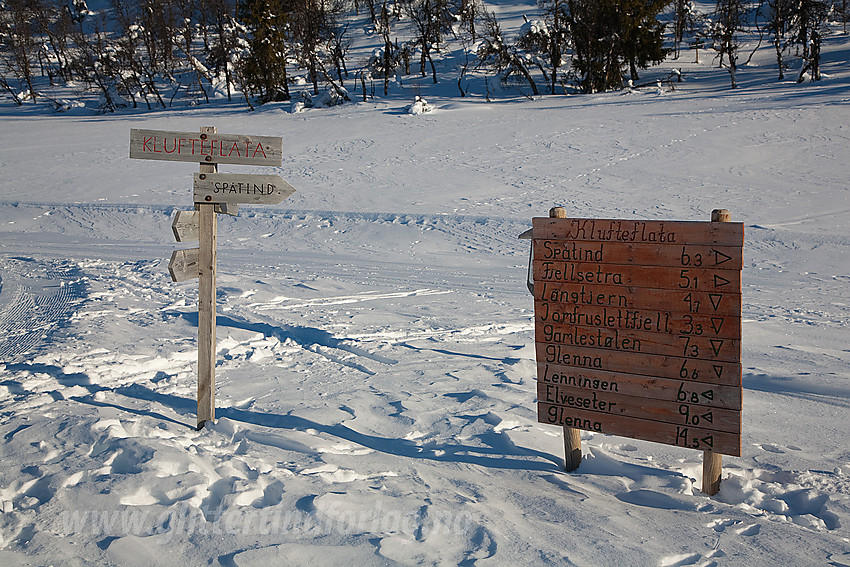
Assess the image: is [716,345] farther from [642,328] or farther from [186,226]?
[186,226]

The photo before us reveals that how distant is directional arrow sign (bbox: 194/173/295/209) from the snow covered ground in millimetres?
1632

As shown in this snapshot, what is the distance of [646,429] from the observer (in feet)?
12.0

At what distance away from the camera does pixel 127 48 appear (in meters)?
35.7

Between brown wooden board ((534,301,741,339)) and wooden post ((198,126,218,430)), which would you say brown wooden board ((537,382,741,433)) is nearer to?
brown wooden board ((534,301,741,339))

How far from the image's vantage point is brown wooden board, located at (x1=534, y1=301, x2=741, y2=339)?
134 inches

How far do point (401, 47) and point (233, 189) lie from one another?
113 feet

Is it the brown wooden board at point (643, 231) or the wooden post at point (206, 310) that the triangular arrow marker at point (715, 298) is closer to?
the brown wooden board at point (643, 231)

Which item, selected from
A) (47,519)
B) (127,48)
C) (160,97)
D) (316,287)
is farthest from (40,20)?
(47,519)

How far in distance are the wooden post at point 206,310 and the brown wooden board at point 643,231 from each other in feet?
7.54

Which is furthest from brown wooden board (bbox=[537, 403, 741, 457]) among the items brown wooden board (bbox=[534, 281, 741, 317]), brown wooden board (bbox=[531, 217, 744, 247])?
brown wooden board (bbox=[531, 217, 744, 247])

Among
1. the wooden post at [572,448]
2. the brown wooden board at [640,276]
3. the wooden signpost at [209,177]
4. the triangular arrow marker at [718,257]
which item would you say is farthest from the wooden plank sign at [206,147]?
the triangular arrow marker at [718,257]

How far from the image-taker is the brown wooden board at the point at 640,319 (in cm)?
341

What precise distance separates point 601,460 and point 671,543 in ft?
3.51

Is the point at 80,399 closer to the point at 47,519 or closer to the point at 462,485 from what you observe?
the point at 47,519
